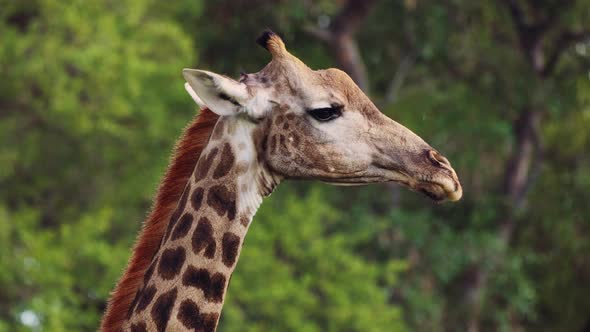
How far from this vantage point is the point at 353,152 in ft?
19.0

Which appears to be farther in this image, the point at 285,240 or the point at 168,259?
the point at 285,240

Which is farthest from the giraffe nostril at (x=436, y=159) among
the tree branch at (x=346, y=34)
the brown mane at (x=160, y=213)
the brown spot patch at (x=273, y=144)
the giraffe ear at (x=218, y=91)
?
the tree branch at (x=346, y=34)

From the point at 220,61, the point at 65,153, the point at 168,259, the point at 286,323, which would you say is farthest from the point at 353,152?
the point at 220,61

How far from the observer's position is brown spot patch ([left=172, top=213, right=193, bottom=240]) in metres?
5.57

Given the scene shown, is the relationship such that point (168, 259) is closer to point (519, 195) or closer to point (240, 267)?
point (240, 267)

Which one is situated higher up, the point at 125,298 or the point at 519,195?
the point at 519,195

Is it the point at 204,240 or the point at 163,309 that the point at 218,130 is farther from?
the point at 163,309

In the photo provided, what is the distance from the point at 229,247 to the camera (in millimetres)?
5559

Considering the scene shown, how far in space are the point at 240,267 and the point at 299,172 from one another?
17.1m

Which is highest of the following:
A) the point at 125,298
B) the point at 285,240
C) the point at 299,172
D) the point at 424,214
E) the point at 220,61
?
the point at 220,61

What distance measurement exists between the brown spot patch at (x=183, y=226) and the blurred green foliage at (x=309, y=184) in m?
14.6

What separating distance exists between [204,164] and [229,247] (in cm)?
37

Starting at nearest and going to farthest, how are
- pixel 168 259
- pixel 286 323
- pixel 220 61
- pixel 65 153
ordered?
pixel 168 259, pixel 286 323, pixel 65 153, pixel 220 61

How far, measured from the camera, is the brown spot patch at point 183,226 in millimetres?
5570
